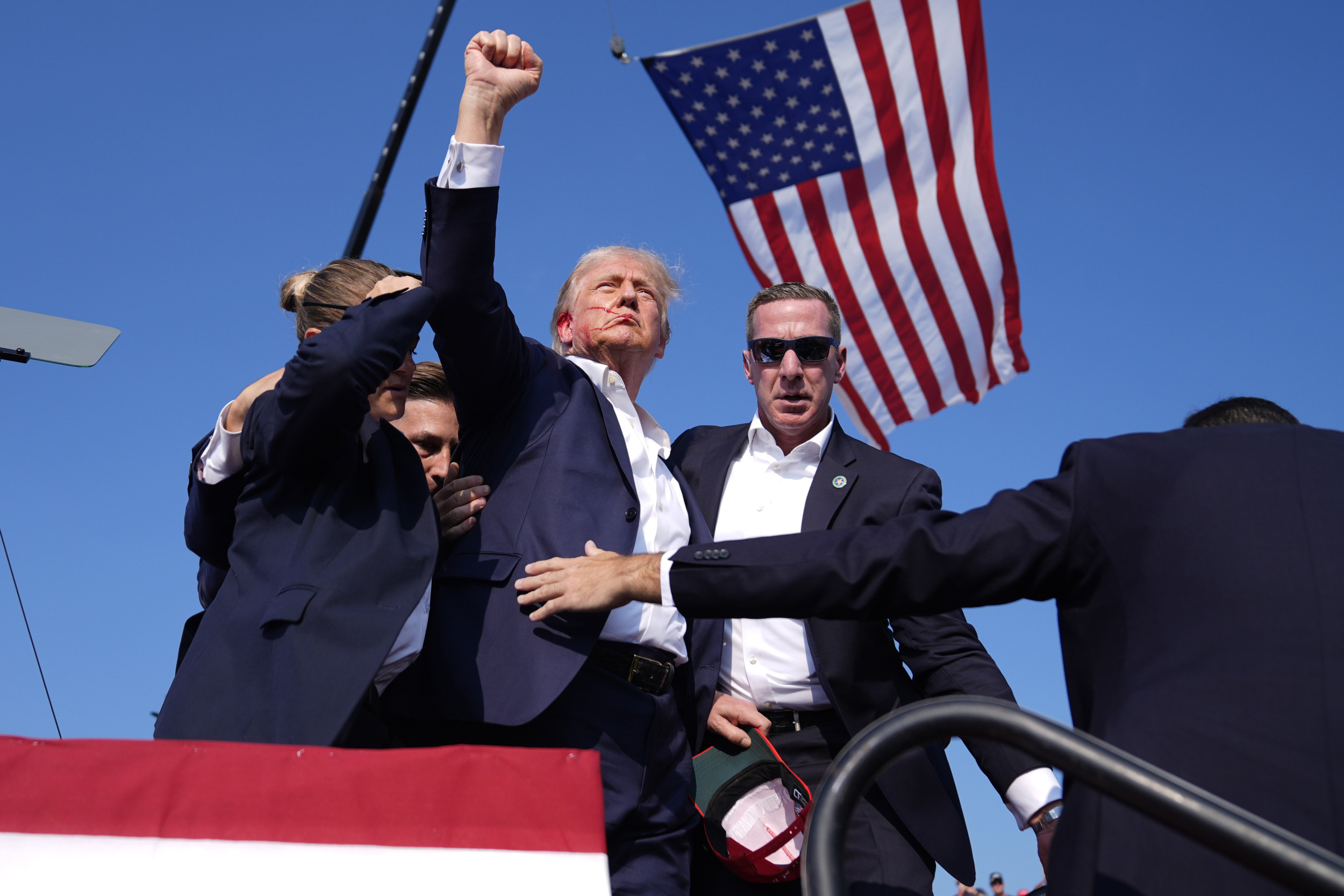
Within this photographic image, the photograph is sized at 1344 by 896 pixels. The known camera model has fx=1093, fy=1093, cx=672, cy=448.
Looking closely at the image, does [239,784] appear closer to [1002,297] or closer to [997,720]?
[997,720]

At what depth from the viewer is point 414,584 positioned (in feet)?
7.83

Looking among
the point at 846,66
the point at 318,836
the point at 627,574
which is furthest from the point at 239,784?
the point at 846,66

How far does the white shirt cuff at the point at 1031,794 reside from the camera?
3.16 meters

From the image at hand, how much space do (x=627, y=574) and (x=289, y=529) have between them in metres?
0.76

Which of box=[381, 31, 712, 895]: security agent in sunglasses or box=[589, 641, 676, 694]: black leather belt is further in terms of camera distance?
box=[589, 641, 676, 694]: black leather belt

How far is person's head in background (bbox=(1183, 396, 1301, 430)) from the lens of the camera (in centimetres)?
248

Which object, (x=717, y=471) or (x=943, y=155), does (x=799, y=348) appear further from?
(x=943, y=155)

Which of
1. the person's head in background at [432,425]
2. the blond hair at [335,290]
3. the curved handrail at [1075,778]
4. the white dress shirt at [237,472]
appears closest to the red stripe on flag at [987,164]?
the person's head in background at [432,425]

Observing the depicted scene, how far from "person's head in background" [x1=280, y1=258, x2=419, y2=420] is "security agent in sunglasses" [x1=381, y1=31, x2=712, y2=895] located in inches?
5.8

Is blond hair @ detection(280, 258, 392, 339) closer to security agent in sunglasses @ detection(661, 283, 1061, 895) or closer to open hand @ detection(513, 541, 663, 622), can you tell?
open hand @ detection(513, 541, 663, 622)

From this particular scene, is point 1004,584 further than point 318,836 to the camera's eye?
Yes

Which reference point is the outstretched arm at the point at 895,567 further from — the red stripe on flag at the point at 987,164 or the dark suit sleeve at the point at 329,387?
the red stripe on flag at the point at 987,164

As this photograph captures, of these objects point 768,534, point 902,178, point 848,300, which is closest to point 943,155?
point 902,178

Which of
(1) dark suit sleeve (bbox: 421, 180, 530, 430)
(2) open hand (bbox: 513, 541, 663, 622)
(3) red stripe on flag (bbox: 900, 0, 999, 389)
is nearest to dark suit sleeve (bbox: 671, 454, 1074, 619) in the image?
(2) open hand (bbox: 513, 541, 663, 622)
